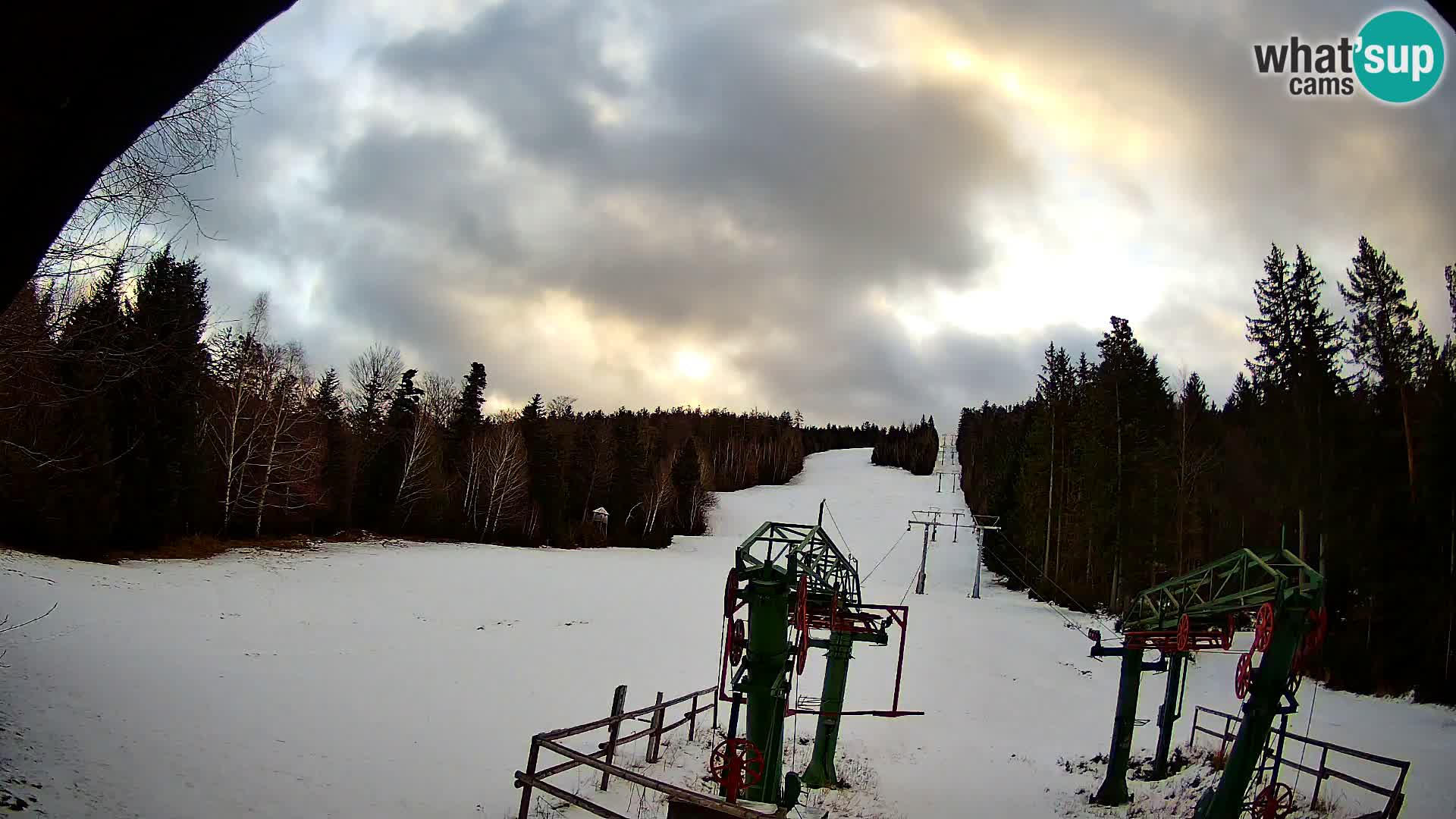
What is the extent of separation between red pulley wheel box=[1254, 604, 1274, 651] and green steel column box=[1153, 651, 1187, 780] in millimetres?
3500

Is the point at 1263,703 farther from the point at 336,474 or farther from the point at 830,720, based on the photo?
the point at 336,474

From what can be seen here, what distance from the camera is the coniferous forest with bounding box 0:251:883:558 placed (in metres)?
7.46

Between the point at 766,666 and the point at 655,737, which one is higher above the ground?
the point at 766,666

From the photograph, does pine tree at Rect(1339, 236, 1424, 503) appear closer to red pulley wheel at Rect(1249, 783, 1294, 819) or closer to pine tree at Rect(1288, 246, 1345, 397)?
pine tree at Rect(1288, 246, 1345, 397)

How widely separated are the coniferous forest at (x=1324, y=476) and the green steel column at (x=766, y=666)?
26.9 ft

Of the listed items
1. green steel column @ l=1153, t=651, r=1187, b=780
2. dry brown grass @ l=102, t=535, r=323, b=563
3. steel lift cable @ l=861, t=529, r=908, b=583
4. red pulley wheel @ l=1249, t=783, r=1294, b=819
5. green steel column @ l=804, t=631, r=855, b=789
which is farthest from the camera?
steel lift cable @ l=861, t=529, r=908, b=583

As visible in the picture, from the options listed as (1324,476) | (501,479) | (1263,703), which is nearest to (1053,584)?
(1324,476)

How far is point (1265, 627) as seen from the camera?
36.5ft

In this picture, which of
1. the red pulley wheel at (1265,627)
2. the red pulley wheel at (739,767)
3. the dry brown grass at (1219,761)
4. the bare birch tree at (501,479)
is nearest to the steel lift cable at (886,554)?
the bare birch tree at (501,479)

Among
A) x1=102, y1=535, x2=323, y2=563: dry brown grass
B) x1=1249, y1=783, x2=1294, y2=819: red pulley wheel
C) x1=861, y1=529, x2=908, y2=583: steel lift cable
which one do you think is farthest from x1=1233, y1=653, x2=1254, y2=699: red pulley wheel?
x1=861, y1=529, x2=908, y2=583: steel lift cable

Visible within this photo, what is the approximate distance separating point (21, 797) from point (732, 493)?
83.4 metres

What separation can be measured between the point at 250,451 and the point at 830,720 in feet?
93.5

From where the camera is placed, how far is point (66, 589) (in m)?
19.1

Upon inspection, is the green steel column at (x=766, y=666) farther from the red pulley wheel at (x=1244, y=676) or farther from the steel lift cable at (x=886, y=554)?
the steel lift cable at (x=886, y=554)
